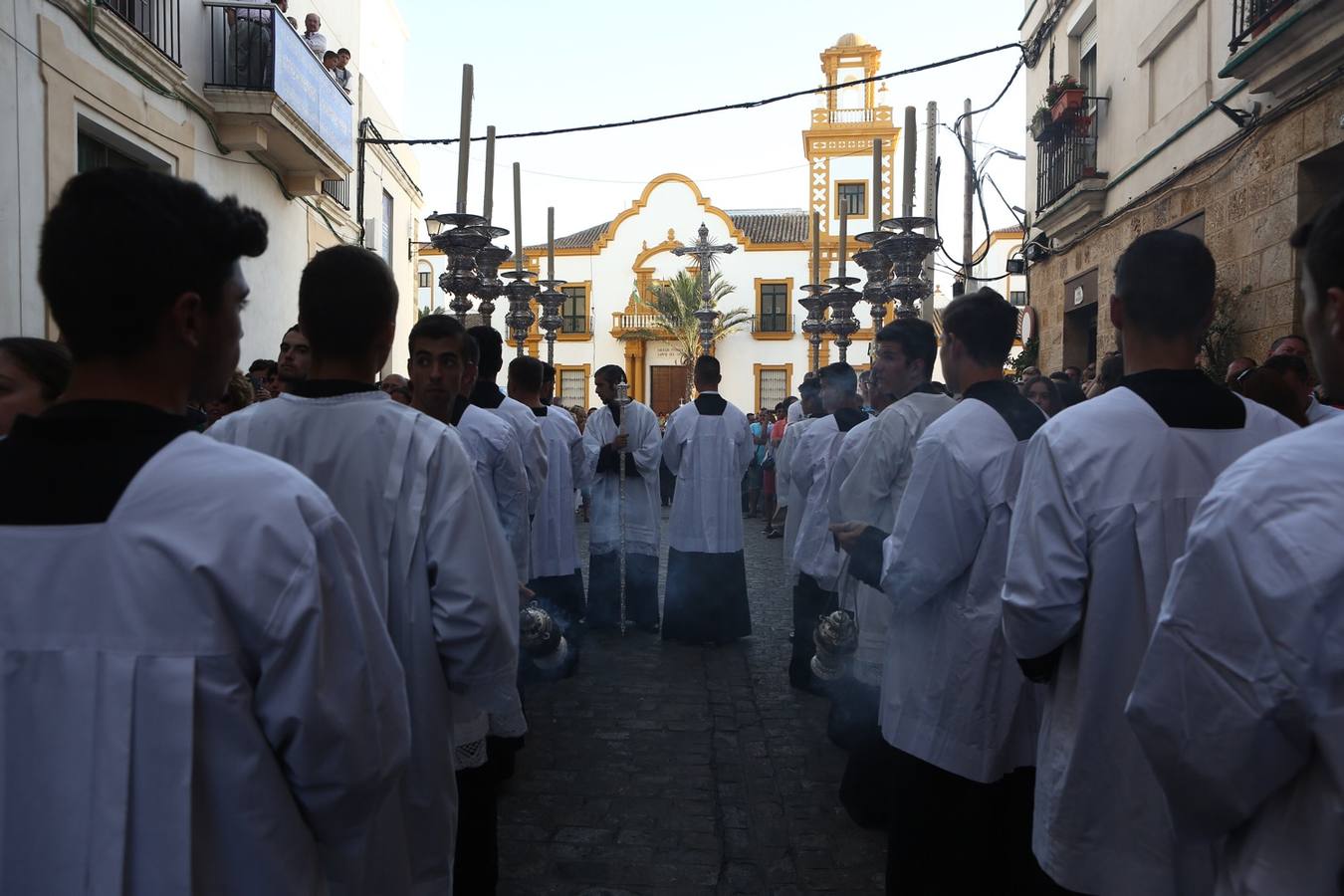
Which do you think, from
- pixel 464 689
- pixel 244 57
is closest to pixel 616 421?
pixel 464 689

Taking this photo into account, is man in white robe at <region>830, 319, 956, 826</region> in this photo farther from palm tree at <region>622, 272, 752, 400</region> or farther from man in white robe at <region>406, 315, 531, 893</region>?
palm tree at <region>622, 272, 752, 400</region>

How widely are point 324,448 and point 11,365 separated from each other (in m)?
0.85

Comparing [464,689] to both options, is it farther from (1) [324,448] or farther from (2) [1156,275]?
(2) [1156,275]

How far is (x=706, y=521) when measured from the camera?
8.09 m

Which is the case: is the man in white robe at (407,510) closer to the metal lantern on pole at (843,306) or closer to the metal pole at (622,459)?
the metal pole at (622,459)

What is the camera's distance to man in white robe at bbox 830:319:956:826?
418 centimetres

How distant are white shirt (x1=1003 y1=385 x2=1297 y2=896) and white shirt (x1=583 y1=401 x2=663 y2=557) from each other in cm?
609

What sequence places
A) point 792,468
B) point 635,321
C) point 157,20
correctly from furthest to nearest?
point 635,321
point 157,20
point 792,468

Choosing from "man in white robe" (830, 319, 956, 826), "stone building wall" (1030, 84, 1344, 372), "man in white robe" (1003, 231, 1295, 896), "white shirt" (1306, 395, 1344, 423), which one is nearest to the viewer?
"man in white robe" (1003, 231, 1295, 896)

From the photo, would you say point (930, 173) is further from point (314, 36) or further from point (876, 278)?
point (314, 36)

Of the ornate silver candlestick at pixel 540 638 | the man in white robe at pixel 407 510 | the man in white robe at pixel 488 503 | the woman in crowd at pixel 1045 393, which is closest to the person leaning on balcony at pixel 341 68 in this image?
the woman in crowd at pixel 1045 393

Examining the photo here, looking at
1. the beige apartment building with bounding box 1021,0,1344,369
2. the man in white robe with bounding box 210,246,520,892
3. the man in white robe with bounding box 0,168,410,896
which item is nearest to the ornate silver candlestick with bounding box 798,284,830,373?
the beige apartment building with bounding box 1021,0,1344,369

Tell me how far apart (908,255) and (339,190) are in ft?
44.3

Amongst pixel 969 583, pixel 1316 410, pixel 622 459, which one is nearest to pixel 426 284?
pixel 622 459
